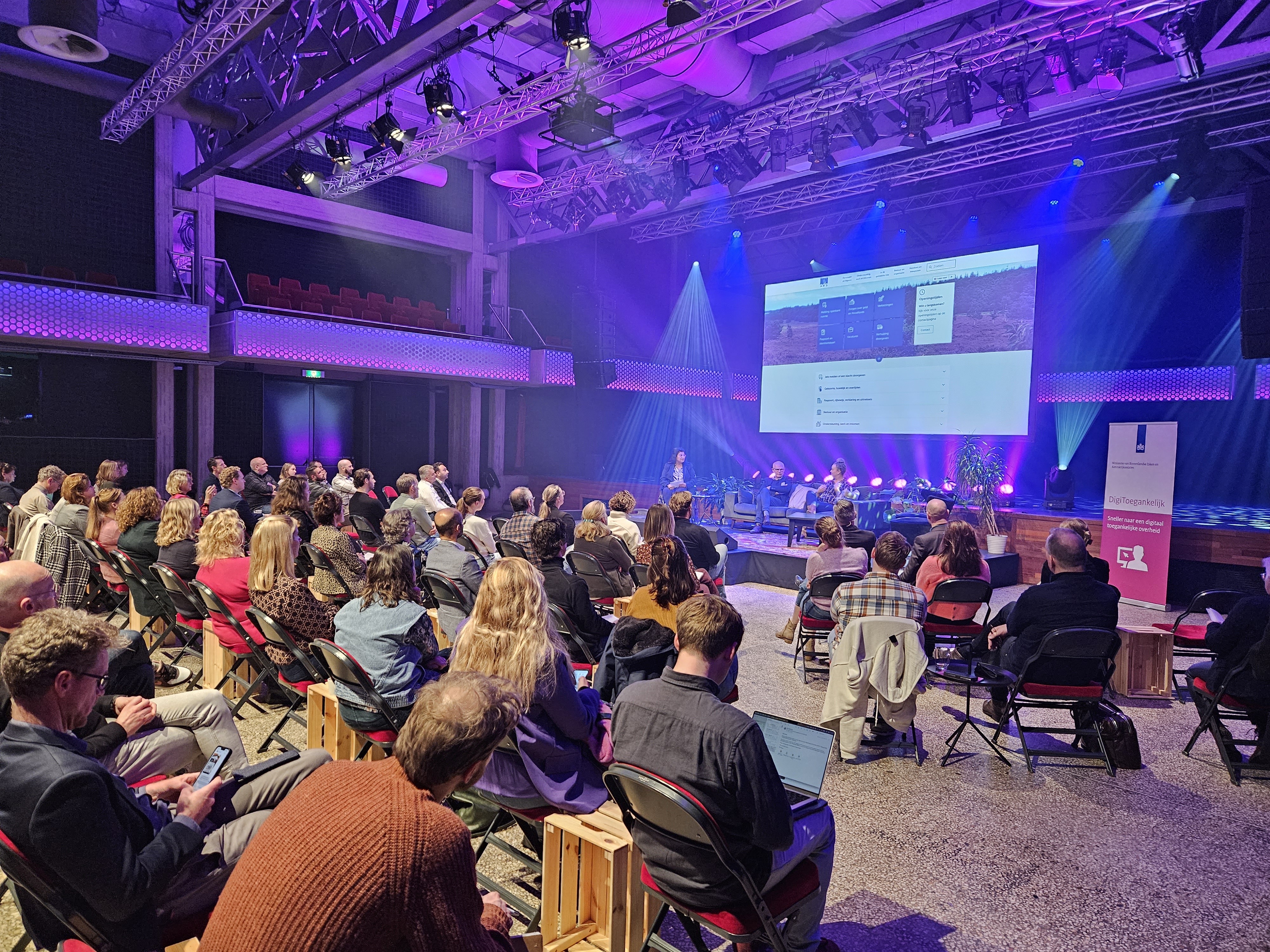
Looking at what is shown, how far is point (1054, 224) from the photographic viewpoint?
12.7 m

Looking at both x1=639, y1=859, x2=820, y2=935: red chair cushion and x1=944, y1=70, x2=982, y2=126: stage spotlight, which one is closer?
x1=639, y1=859, x2=820, y2=935: red chair cushion

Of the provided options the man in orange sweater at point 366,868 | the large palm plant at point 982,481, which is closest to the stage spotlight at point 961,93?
the large palm plant at point 982,481

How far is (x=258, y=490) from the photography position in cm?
934

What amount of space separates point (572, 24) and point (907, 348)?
7.91 m

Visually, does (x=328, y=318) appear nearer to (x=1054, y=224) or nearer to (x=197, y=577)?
(x=197, y=577)

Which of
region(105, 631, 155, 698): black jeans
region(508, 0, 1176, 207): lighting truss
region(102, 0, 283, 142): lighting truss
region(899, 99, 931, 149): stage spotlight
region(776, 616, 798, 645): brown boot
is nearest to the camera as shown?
region(105, 631, 155, 698): black jeans

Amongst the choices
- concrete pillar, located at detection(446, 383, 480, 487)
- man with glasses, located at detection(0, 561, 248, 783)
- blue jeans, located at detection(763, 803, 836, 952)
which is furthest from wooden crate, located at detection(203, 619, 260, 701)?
concrete pillar, located at detection(446, 383, 480, 487)

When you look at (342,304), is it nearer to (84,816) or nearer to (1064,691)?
(1064,691)

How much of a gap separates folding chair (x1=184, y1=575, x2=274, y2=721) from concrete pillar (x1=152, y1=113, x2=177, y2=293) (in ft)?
33.8

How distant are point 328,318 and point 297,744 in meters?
10.2

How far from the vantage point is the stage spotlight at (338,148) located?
11305 mm

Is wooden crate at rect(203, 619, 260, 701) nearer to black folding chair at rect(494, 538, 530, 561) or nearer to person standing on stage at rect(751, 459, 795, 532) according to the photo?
black folding chair at rect(494, 538, 530, 561)

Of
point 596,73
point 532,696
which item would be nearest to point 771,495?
point 596,73

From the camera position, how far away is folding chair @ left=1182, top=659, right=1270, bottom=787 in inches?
155
